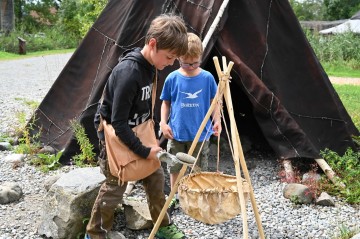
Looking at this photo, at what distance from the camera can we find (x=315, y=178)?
4836 millimetres

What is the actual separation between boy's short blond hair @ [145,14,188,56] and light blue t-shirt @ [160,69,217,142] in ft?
3.66

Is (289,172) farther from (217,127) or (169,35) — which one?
(169,35)

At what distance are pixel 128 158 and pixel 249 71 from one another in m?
2.26

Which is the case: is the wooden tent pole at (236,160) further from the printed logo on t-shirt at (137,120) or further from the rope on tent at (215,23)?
the rope on tent at (215,23)

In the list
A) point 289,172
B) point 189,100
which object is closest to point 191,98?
point 189,100

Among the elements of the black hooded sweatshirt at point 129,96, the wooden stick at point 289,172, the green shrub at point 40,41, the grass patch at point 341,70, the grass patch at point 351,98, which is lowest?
the green shrub at point 40,41

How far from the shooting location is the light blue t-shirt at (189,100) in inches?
162

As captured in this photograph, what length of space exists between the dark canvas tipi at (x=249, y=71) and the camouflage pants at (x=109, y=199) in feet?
6.09

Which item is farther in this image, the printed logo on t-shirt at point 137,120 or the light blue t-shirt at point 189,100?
the light blue t-shirt at point 189,100

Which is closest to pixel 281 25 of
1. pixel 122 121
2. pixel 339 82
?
pixel 122 121

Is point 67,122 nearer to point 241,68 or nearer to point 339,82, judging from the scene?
point 241,68

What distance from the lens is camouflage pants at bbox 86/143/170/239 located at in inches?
131

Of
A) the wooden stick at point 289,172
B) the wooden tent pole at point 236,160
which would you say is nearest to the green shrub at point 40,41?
the wooden stick at point 289,172

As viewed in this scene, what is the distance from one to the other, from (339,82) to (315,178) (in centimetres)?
933
